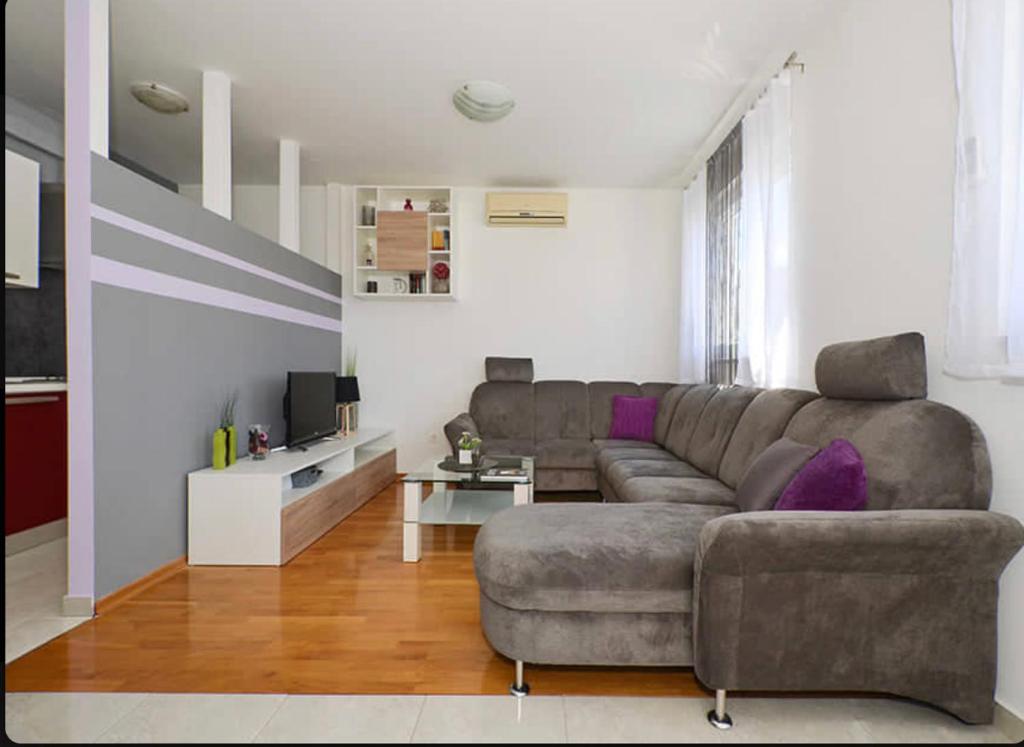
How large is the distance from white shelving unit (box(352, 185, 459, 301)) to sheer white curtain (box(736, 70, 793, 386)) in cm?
259

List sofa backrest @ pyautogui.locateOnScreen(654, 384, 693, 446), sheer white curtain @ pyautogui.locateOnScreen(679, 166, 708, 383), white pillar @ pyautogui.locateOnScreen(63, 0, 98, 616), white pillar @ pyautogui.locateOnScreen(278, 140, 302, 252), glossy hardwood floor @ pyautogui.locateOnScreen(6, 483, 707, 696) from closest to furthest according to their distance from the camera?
glossy hardwood floor @ pyautogui.locateOnScreen(6, 483, 707, 696)
white pillar @ pyautogui.locateOnScreen(63, 0, 98, 616)
white pillar @ pyautogui.locateOnScreen(278, 140, 302, 252)
sofa backrest @ pyautogui.locateOnScreen(654, 384, 693, 446)
sheer white curtain @ pyautogui.locateOnScreen(679, 166, 708, 383)

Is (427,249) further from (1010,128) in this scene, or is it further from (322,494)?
(1010,128)

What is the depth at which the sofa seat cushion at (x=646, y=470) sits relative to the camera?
10.0 ft

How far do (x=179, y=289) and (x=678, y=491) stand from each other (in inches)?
109

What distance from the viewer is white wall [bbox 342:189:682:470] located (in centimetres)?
509

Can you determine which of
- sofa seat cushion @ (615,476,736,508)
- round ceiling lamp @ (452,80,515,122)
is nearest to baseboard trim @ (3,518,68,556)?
sofa seat cushion @ (615,476,736,508)

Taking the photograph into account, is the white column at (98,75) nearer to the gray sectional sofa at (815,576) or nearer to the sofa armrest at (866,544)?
the gray sectional sofa at (815,576)

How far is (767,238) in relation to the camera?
2.98 meters

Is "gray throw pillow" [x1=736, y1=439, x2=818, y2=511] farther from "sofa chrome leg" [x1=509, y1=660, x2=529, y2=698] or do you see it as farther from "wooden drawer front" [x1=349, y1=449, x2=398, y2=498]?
"wooden drawer front" [x1=349, y1=449, x2=398, y2=498]

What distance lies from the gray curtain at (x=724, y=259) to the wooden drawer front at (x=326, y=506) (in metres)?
2.82

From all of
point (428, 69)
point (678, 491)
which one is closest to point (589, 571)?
point (678, 491)

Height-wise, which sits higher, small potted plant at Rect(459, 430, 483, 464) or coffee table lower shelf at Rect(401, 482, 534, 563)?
small potted plant at Rect(459, 430, 483, 464)

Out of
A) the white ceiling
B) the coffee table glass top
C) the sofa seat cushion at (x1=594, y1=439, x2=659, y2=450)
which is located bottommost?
the coffee table glass top

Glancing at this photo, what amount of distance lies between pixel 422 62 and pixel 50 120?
2787mm
